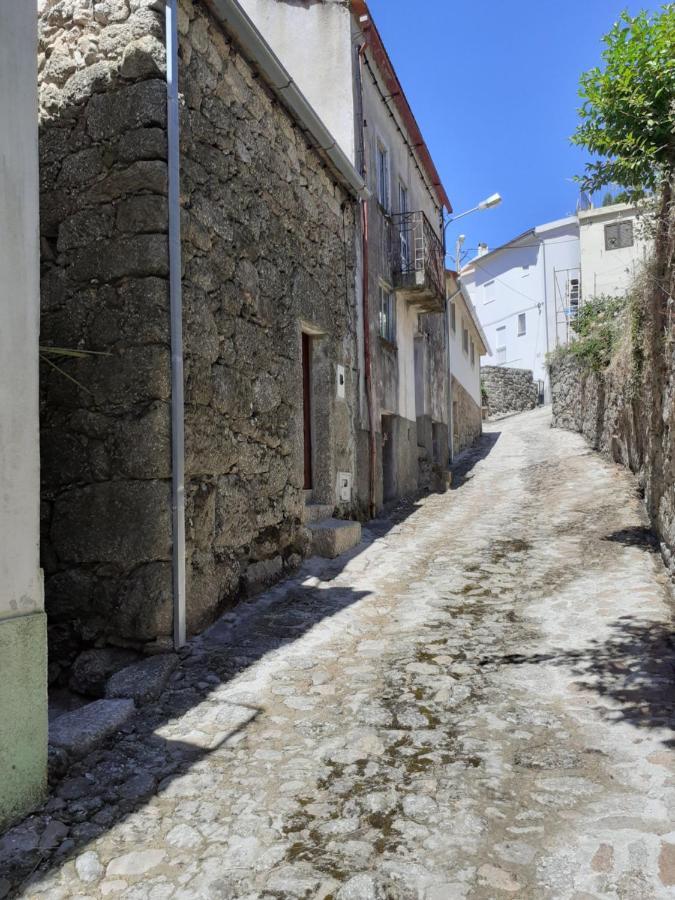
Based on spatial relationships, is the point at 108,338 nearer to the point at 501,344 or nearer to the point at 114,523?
the point at 114,523

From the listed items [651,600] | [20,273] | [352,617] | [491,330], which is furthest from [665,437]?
[491,330]

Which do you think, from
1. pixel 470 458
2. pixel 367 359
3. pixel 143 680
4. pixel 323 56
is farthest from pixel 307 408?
pixel 470 458

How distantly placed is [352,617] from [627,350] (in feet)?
15.0

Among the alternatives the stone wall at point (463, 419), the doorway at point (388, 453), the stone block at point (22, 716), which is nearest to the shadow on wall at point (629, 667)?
the stone block at point (22, 716)

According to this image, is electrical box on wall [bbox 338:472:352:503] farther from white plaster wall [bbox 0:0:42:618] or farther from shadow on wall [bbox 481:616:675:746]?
white plaster wall [bbox 0:0:42:618]

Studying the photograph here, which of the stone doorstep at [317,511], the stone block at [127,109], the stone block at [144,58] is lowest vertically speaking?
the stone doorstep at [317,511]

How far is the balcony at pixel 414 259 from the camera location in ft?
34.9

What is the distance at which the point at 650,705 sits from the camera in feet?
10.5

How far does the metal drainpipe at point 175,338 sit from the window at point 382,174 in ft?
19.8

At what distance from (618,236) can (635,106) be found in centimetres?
2132

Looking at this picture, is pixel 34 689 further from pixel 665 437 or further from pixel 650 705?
pixel 665 437

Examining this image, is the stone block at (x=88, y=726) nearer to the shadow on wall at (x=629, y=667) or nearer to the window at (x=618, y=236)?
the shadow on wall at (x=629, y=667)

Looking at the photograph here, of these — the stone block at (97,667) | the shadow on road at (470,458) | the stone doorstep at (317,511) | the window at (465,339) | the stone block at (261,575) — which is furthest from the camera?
the window at (465,339)

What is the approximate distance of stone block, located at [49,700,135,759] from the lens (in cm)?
297
